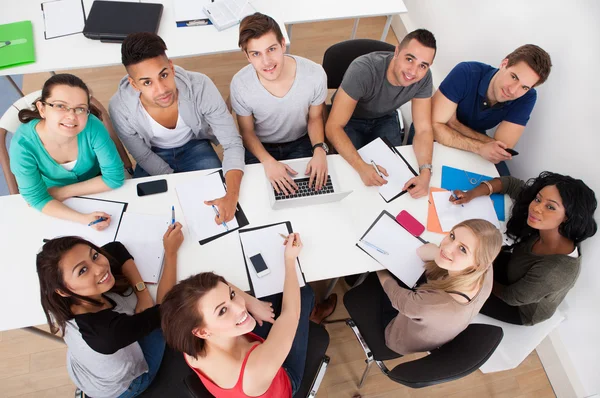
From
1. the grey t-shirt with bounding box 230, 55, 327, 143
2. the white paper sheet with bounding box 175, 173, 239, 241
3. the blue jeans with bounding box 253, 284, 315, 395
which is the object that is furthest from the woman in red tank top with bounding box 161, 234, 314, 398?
the grey t-shirt with bounding box 230, 55, 327, 143

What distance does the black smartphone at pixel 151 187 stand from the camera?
1767mm

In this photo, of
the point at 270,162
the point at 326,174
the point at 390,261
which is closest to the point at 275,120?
the point at 270,162

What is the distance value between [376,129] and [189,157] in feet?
3.86

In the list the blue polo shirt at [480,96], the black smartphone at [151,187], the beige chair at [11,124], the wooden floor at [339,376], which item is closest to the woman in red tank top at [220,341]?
the black smartphone at [151,187]

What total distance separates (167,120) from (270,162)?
2.01 ft

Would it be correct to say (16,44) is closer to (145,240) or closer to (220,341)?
(145,240)

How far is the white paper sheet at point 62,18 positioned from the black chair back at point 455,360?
100 inches

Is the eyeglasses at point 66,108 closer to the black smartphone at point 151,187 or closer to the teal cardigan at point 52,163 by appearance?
the teal cardigan at point 52,163

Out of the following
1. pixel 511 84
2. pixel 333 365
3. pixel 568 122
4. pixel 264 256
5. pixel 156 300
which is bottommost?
pixel 333 365

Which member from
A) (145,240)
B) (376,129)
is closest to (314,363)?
(145,240)

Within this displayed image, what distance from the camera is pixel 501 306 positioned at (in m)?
1.93

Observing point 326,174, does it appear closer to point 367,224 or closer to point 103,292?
point 367,224

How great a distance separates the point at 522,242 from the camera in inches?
73.9

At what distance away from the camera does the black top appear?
1.32 metres
